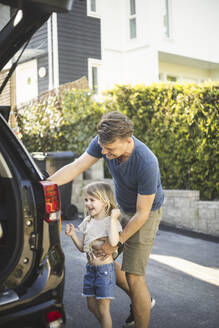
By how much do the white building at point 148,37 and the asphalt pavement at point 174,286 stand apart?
10.3 meters

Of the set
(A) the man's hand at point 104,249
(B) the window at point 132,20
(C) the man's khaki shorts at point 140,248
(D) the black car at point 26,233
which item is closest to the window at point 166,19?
(B) the window at point 132,20

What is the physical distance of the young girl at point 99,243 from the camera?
2.85 meters

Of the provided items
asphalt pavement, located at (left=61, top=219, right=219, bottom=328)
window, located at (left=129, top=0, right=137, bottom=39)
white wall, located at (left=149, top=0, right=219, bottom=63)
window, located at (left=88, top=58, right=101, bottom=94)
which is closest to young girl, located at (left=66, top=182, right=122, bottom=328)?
asphalt pavement, located at (left=61, top=219, right=219, bottom=328)

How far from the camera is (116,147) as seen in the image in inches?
110

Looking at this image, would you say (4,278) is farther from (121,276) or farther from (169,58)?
(169,58)

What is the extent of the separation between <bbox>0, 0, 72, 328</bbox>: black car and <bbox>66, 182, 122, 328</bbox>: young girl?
0.39 m

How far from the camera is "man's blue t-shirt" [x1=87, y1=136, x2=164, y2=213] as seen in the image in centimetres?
284

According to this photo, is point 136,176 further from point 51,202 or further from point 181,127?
point 181,127

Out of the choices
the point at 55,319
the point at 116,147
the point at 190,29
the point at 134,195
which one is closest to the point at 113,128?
the point at 116,147

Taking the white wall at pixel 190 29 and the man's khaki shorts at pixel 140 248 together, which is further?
the white wall at pixel 190 29

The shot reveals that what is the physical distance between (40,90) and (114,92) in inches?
315

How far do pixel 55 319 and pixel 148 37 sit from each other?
48.5 feet

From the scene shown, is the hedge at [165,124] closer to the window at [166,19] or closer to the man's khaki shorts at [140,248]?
the man's khaki shorts at [140,248]

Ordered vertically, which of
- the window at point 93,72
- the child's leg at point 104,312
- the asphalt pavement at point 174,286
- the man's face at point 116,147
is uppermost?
the window at point 93,72
